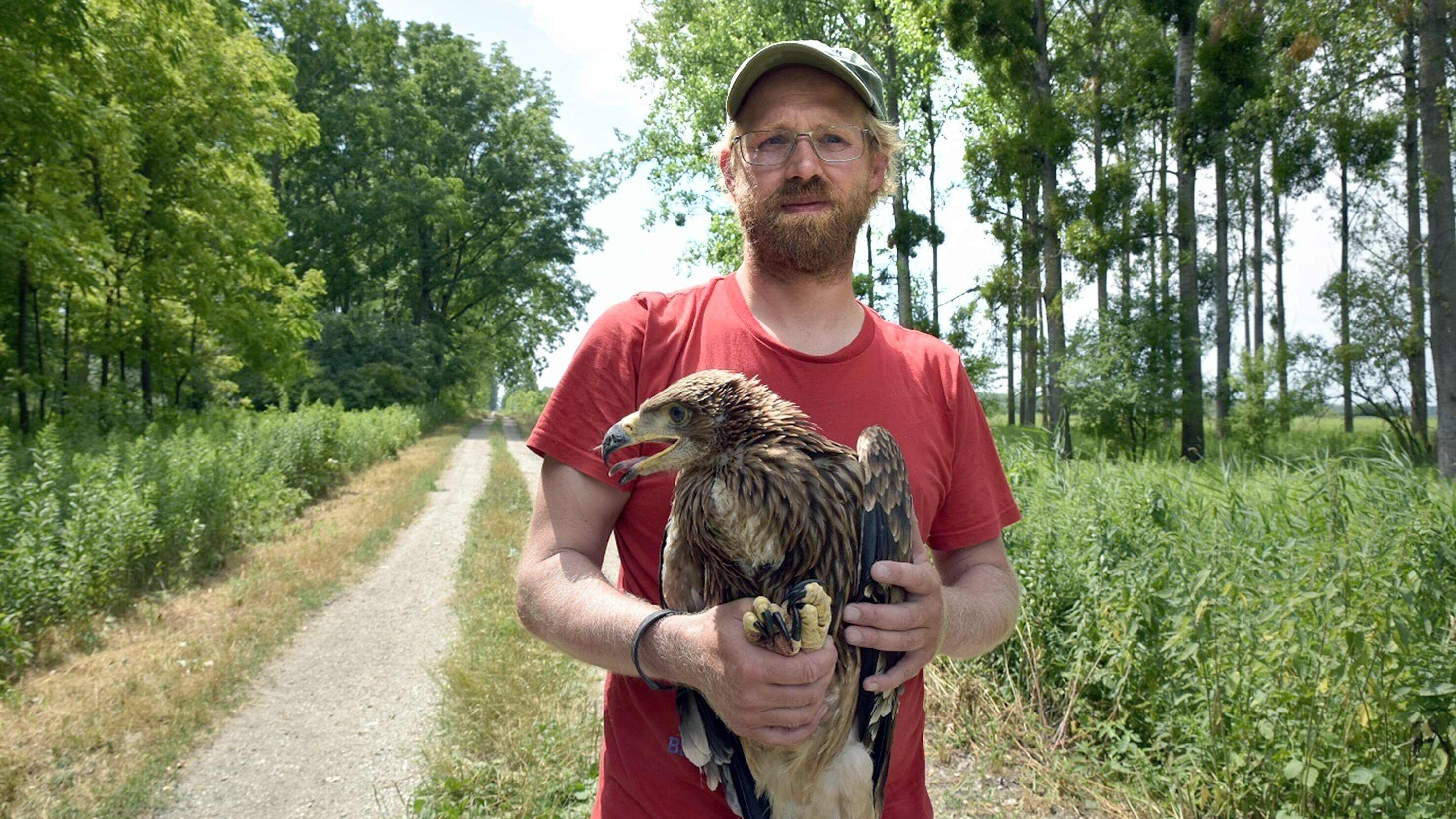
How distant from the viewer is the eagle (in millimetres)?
1544

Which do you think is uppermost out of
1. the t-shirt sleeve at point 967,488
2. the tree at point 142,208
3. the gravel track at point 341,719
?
the tree at point 142,208

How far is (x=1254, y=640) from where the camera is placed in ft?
12.2

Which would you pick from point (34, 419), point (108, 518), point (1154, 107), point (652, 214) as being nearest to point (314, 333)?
point (34, 419)

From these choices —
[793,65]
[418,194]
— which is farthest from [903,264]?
[418,194]

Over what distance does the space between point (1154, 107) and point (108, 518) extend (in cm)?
2298

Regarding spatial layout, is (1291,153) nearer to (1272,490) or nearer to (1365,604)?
(1272,490)

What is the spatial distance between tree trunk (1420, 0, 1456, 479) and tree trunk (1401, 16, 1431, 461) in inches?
175

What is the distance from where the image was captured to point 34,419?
12.8 meters

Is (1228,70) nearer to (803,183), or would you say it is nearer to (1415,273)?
(1415,273)

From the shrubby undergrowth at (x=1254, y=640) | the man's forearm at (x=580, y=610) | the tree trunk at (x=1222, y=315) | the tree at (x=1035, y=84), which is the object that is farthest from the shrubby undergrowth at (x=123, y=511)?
the tree trunk at (x=1222, y=315)

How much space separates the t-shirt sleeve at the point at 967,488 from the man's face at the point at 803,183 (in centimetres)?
50

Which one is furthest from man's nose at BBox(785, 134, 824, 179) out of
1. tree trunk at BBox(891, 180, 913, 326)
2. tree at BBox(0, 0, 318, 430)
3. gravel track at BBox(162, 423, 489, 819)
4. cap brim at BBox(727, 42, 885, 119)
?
tree trunk at BBox(891, 180, 913, 326)

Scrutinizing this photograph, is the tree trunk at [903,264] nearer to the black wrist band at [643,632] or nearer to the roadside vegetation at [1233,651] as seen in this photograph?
the roadside vegetation at [1233,651]

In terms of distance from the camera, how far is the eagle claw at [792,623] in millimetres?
1306
